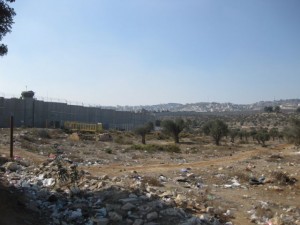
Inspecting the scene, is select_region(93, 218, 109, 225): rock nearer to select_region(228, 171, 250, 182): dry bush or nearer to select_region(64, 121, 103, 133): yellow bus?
select_region(228, 171, 250, 182): dry bush

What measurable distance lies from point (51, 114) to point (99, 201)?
1964 inches

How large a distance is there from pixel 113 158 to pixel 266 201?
13.5 metres

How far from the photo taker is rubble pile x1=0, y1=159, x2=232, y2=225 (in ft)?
30.9

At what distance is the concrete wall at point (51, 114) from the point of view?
5112 cm

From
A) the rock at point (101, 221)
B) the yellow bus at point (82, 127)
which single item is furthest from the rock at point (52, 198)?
the yellow bus at point (82, 127)

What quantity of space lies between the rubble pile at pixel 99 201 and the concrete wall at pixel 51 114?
130 feet

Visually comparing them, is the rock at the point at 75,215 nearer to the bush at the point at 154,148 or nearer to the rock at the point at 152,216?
the rock at the point at 152,216

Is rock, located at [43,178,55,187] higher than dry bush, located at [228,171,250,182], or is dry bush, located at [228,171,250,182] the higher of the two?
rock, located at [43,178,55,187]

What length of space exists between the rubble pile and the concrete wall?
39702mm

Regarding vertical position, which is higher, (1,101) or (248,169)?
(1,101)

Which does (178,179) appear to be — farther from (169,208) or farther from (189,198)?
(169,208)

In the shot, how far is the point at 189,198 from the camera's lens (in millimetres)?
11523

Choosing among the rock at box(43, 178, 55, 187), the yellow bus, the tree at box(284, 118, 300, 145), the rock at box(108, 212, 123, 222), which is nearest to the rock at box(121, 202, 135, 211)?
the rock at box(108, 212, 123, 222)

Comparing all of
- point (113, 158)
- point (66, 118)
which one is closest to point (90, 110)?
point (66, 118)
